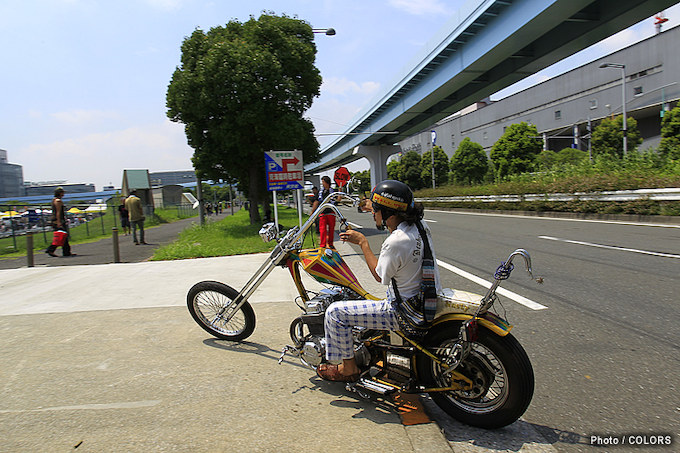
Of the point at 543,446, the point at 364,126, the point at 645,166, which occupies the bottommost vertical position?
the point at 543,446

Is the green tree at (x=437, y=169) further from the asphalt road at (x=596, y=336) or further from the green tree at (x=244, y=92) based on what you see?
the asphalt road at (x=596, y=336)

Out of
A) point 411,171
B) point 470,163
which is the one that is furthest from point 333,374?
point 411,171

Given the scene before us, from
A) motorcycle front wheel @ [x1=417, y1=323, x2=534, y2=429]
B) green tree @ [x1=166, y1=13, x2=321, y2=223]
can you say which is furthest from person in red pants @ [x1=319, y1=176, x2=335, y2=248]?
green tree @ [x1=166, y1=13, x2=321, y2=223]

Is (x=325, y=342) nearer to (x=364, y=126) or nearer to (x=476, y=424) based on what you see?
(x=476, y=424)

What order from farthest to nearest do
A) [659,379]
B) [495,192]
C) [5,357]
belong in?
[495,192] < [5,357] < [659,379]

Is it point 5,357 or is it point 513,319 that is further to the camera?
point 513,319

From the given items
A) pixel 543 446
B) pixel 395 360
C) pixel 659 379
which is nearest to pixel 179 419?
pixel 395 360

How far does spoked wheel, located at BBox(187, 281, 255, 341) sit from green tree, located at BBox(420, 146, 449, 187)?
7009 centimetres

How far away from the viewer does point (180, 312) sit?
5.57 meters

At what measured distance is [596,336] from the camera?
4.07 meters

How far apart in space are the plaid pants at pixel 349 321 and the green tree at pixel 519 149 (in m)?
48.1

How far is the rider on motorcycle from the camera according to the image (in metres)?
2.76

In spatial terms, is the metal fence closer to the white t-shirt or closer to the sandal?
the sandal

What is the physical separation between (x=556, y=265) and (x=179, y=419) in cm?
671
